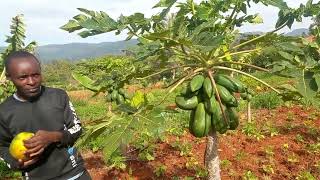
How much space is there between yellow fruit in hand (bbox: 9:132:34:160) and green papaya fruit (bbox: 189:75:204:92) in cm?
103

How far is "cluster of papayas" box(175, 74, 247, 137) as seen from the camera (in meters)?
2.88

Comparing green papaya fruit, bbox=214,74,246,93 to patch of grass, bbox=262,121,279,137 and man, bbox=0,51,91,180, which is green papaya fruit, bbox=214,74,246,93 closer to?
man, bbox=0,51,91,180

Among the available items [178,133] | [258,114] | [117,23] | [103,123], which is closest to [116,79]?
[117,23]

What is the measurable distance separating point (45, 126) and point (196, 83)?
981 mm

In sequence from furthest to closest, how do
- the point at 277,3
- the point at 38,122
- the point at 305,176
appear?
1. the point at 305,176
2. the point at 277,3
3. the point at 38,122

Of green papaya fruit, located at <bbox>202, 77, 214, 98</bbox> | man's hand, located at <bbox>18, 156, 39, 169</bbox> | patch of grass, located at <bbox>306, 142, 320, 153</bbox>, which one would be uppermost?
green papaya fruit, located at <bbox>202, 77, 214, 98</bbox>

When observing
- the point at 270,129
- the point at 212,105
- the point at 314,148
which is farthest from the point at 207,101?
the point at 270,129

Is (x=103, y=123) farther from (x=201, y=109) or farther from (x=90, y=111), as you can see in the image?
(x=90, y=111)

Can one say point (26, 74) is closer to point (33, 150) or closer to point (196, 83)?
point (33, 150)

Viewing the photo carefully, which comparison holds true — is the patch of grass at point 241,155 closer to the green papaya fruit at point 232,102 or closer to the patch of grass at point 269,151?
the patch of grass at point 269,151

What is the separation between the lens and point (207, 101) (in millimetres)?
2926

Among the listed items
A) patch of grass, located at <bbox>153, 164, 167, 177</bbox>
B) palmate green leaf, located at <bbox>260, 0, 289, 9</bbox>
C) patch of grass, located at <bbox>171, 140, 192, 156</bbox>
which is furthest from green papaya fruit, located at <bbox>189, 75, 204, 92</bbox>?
patch of grass, located at <bbox>171, 140, 192, 156</bbox>

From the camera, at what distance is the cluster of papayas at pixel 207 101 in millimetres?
2875

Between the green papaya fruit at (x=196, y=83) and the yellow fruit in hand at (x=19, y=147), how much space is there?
40.6 inches
